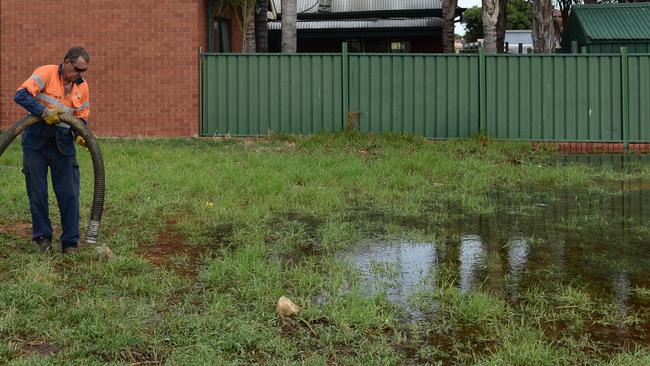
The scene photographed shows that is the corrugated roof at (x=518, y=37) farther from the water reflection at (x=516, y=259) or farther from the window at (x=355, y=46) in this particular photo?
the water reflection at (x=516, y=259)

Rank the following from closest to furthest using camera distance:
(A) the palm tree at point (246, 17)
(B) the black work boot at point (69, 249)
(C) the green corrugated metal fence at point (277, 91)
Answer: (B) the black work boot at point (69, 249) → (C) the green corrugated metal fence at point (277, 91) → (A) the palm tree at point (246, 17)

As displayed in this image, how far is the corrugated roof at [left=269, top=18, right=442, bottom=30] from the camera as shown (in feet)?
83.7

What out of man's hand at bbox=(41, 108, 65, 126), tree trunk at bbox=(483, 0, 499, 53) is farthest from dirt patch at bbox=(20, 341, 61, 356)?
tree trunk at bbox=(483, 0, 499, 53)

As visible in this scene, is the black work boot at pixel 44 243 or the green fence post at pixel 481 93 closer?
the black work boot at pixel 44 243

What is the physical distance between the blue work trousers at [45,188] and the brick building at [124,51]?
9.69 meters

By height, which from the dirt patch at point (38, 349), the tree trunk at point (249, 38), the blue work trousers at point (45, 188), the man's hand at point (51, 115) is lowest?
the dirt patch at point (38, 349)

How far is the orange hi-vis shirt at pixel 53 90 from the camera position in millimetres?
6426

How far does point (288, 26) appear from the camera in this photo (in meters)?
18.4

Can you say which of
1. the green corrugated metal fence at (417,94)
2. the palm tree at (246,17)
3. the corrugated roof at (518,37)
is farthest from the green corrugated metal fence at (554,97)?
the corrugated roof at (518,37)

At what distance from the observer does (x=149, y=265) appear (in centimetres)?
616

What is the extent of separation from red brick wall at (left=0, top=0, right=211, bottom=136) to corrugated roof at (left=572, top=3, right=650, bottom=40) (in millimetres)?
9154

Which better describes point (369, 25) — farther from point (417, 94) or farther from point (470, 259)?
point (470, 259)

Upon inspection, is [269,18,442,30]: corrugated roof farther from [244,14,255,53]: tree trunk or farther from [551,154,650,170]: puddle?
[551,154,650,170]: puddle

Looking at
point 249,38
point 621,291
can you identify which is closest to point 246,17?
point 249,38
